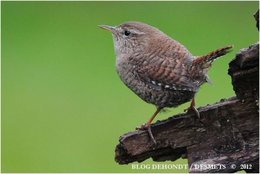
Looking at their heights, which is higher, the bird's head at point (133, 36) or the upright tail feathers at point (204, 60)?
the bird's head at point (133, 36)

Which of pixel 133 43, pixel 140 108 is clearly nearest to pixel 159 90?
pixel 133 43

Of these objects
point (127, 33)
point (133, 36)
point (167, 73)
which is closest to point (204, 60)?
point (167, 73)

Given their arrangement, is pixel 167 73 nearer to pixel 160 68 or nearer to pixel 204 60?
pixel 160 68

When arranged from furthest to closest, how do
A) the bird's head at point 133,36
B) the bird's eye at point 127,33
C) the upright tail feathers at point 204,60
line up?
the bird's eye at point 127,33 → the bird's head at point 133,36 → the upright tail feathers at point 204,60

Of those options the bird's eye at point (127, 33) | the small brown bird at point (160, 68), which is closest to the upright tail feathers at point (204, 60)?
the small brown bird at point (160, 68)

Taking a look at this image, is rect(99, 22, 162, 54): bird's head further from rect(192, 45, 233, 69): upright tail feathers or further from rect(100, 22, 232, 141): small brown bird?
rect(192, 45, 233, 69): upright tail feathers

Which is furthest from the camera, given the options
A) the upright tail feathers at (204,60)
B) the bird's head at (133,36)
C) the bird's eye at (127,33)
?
the bird's eye at (127,33)

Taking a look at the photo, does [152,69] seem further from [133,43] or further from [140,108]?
[140,108]

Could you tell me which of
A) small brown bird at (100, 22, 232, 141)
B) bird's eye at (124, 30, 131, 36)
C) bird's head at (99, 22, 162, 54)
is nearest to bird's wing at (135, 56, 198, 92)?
small brown bird at (100, 22, 232, 141)

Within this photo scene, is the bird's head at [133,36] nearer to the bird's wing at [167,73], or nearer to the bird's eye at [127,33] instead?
the bird's eye at [127,33]
